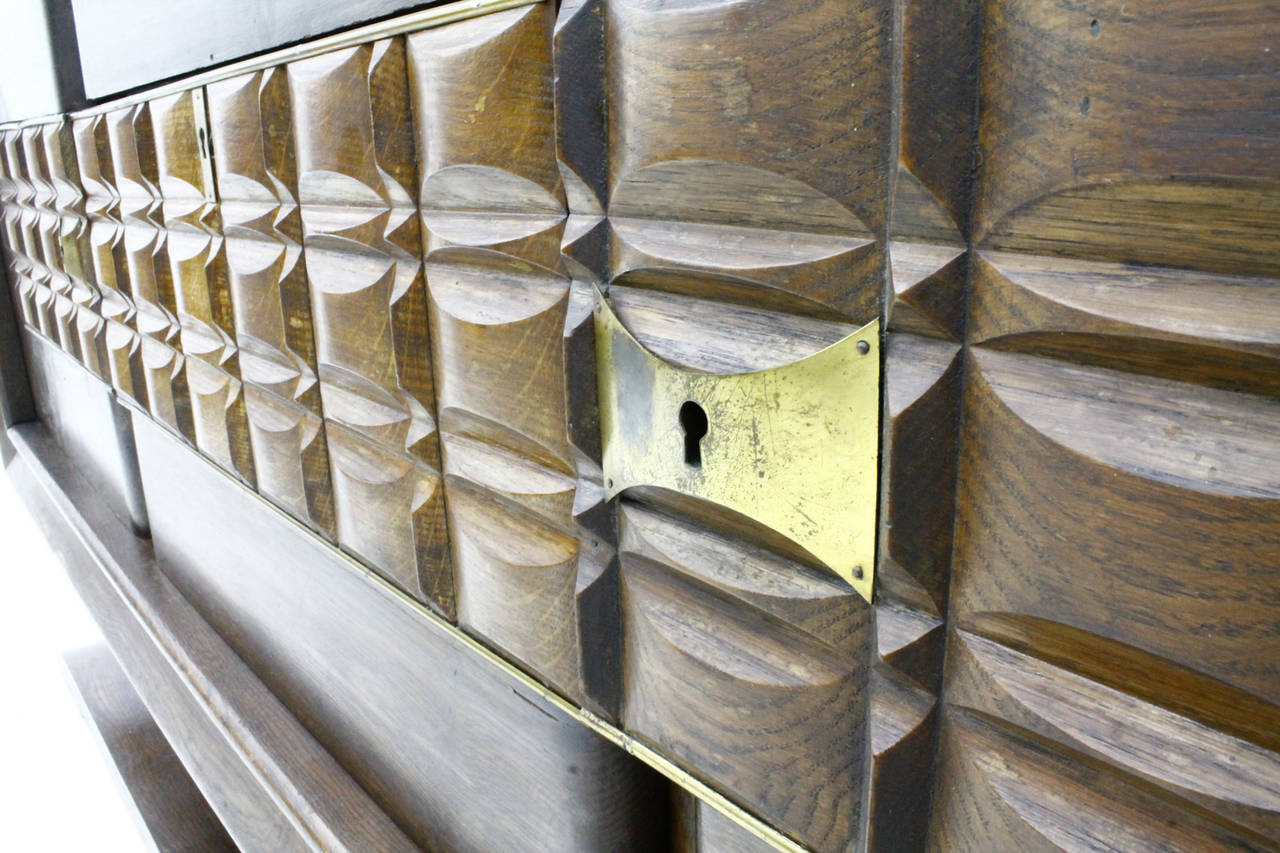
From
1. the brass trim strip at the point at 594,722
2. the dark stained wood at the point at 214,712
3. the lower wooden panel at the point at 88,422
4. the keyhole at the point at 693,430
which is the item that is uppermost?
the keyhole at the point at 693,430

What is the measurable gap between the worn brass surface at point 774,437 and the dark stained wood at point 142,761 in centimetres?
143

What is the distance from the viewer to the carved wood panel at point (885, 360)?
390 millimetres

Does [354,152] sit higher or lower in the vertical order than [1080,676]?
higher

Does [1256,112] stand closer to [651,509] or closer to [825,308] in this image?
[825,308]

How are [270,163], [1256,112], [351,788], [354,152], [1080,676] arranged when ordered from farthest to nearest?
1. [351,788]
2. [270,163]
3. [354,152]
4. [1080,676]
5. [1256,112]

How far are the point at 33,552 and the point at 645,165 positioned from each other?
3093 millimetres

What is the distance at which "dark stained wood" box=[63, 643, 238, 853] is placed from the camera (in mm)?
1709

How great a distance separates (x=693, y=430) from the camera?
0.64 metres

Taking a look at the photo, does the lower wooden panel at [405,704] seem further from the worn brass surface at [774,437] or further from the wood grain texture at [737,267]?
the worn brass surface at [774,437]

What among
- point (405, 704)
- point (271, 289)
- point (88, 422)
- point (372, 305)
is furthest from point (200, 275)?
point (88, 422)

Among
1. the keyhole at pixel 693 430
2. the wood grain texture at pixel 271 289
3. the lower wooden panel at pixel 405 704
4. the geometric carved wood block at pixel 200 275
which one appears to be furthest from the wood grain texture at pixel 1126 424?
the geometric carved wood block at pixel 200 275

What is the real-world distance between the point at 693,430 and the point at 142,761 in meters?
1.74

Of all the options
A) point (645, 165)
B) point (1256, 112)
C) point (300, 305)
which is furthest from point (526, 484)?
point (1256, 112)

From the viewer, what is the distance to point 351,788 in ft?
4.14
